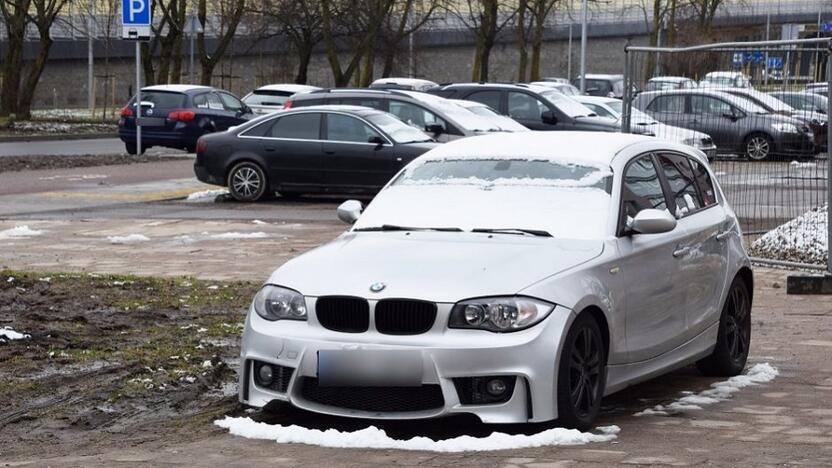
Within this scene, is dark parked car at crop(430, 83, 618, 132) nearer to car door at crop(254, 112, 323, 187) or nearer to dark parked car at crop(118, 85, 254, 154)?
dark parked car at crop(118, 85, 254, 154)

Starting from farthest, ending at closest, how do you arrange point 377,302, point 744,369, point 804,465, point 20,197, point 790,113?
point 20,197
point 790,113
point 744,369
point 377,302
point 804,465

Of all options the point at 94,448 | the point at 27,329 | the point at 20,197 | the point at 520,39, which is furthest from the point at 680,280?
the point at 520,39

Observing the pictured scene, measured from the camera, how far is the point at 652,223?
7.78m

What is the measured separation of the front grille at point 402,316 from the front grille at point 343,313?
0.07m

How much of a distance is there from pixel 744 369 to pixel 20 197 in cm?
1525

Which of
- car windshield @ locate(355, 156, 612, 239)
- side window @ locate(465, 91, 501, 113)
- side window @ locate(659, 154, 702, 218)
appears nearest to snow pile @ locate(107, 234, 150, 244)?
car windshield @ locate(355, 156, 612, 239)

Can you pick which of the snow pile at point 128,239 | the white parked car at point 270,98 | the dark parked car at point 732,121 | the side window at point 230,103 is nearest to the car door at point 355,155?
the snow pile at point 128,239

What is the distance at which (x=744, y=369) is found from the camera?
9.12m

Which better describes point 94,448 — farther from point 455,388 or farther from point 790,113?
point 790,113

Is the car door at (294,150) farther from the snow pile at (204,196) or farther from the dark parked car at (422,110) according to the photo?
the dark parked car at (422,110)

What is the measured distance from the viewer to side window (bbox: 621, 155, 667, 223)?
8.16 m

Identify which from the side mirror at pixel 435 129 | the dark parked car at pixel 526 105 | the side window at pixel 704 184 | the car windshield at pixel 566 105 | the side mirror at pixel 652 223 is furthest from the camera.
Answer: the car windshield at pixel 566 105

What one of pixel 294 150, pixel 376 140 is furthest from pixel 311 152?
pixel 376 140

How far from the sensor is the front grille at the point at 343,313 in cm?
696
